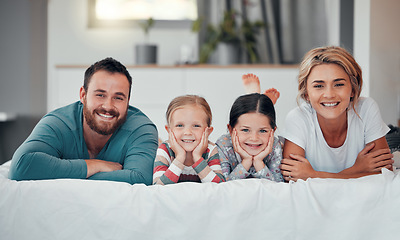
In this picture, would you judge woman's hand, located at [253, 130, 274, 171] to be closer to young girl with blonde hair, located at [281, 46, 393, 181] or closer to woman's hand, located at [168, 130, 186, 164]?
young girl with blonde hair, located at [281, 46, 393, 181]

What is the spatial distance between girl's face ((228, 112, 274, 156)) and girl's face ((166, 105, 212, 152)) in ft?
0.49

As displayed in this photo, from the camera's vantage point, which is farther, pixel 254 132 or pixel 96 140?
pixel 96 140

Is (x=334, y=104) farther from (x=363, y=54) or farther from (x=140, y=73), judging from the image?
(x=140, y=73)

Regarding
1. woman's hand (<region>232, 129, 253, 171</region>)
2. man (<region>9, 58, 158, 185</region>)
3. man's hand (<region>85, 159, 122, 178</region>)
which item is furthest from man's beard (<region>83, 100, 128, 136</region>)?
woman's hand (<region>232, 129, 253, 171</region>)

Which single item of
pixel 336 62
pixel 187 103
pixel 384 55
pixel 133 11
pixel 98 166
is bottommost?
pixel 98 166

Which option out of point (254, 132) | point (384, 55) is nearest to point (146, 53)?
point (384, 55)

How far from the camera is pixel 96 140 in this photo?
5.57 feet

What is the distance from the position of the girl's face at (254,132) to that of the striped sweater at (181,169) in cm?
12

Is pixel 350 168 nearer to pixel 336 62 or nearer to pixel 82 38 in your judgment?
pixel 336 62

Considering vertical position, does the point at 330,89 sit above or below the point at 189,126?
above

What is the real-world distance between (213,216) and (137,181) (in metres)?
0.32

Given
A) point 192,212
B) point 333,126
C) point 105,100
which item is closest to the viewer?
point 192,212

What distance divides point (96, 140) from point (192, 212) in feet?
1.96

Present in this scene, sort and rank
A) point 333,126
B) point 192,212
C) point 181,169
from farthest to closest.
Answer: point 333,126, point 181,169, point 192,212
